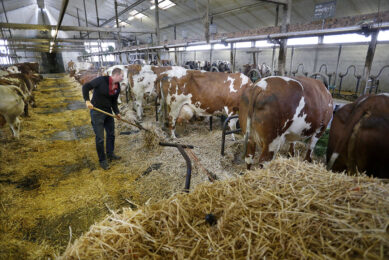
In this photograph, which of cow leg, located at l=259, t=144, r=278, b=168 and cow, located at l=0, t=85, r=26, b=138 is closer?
cow leg, located at l=259, t=144, r=278, b=168

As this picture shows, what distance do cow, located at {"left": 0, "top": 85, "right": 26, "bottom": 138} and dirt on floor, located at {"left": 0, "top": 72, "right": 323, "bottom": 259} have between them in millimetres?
382

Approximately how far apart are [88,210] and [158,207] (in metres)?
2.15

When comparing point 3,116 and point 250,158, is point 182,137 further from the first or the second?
point 3,116

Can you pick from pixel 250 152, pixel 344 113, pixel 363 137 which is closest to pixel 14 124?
pixel 250 152

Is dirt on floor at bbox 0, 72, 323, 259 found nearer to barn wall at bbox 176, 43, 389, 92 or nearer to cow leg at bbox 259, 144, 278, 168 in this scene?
cow leg at bbox 259, 144, 278, 168

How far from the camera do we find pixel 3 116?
18.5 feet

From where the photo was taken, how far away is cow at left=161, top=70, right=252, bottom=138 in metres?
5.75

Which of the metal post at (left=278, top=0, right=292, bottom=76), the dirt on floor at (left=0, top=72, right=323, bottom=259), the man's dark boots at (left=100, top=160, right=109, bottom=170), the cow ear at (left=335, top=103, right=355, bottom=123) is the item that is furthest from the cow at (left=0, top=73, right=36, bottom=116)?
the cow ear at (left=335, top=103, right=355, bottom=123)

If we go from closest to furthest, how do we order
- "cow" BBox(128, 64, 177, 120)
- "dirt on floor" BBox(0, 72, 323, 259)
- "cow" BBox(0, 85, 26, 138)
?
"dirt on floor" BBox(0, 72, 323, 259) < "cow" BBox(0, 85, 26, 138) < "cow" BBox(128, 64, 177, 120)

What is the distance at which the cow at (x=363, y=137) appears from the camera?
Result: 250 centimetres

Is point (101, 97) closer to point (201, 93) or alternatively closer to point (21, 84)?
point (201, 93)

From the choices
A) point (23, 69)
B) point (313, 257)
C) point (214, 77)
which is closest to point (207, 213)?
point (313, 257)

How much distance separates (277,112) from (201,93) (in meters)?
3.08

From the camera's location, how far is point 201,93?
5863 mm
